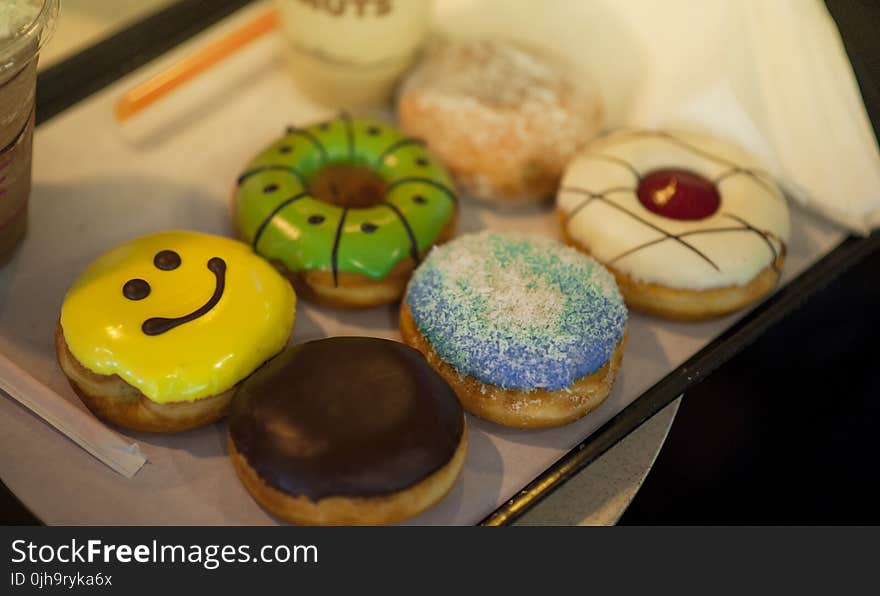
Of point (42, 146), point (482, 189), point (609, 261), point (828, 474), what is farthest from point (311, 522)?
point (828, 474)

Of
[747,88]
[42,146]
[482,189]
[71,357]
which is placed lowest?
[42,146]

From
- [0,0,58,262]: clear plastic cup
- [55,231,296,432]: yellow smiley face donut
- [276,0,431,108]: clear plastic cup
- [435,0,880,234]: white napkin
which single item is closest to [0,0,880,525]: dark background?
[435,0,880,234]: white napkin

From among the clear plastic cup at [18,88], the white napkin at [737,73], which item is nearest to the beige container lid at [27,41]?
the clear plastic cup at [18,88]

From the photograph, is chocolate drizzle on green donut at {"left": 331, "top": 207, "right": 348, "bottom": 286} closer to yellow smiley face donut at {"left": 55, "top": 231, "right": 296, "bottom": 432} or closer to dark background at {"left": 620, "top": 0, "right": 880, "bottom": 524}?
yellow smiley face donut at {"left": 55, "top": 231, "right": 296, "bottom": 432}

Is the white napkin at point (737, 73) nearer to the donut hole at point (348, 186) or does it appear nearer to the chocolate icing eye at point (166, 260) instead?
the donut hole at point (348, 186)

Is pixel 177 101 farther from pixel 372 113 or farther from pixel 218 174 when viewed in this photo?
pixel 372 113
